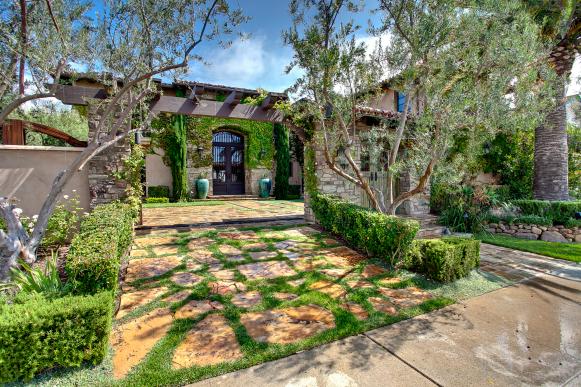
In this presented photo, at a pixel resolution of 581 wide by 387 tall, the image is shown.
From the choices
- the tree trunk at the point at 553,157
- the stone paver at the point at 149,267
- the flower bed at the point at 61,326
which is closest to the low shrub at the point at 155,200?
the stone paver at the point at 149,267

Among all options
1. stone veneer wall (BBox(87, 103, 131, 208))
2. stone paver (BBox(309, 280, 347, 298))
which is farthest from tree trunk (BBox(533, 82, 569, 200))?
stone veneer wall (BBox(87, 103, 131, 208))

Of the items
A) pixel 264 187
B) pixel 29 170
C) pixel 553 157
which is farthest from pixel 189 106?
pixel 553 157

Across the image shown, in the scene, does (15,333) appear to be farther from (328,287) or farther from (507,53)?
(507,53)

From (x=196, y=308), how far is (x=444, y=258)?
11.3 feet

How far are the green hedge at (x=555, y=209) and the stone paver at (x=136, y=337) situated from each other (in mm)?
9699

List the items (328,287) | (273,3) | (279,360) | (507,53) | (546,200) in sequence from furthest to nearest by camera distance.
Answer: (546,200) < (273,3) < (507,53) < (328,287) < (279,360)

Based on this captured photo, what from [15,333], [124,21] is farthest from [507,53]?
[15,333]

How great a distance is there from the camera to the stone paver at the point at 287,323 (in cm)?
276

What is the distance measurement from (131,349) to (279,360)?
131 cm

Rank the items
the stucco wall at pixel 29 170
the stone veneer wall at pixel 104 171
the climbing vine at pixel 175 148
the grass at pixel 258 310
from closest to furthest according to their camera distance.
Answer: the grass at pixel 258 310 < the stucco wall at pixel 29 170 < the stone veneer wall at pixel 104 171 < the climbing vine at pixel 175 148

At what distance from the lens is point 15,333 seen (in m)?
1.98

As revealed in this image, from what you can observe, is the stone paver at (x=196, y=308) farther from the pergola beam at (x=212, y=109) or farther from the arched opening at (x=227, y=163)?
the arched opening at (x=227, y=163)

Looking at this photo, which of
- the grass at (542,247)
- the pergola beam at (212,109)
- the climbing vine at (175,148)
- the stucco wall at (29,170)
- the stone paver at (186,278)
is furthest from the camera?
the climbing vine at (175,148)

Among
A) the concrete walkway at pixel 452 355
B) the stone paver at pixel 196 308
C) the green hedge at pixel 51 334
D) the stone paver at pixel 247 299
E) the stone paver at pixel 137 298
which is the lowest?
the concrete walkway at pixel 452 355
